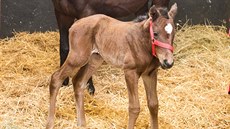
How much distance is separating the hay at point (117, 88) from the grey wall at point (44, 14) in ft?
0.55

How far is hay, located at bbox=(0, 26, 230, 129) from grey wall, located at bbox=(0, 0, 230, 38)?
0.55ft

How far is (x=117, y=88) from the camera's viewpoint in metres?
5.43

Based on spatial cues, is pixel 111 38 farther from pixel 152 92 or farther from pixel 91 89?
pixel 91 89

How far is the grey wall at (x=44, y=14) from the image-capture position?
6.88 meters

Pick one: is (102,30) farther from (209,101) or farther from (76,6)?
(209,101)

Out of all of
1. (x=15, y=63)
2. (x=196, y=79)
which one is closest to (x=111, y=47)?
(x=196, y=79)

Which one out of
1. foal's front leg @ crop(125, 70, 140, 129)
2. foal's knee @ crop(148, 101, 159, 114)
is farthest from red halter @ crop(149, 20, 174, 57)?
foal's knee @ crop(148, 101, 159, 114)

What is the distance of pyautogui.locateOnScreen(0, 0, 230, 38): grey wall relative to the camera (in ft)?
22.6

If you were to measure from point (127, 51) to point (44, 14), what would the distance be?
Answer: 3.15 m

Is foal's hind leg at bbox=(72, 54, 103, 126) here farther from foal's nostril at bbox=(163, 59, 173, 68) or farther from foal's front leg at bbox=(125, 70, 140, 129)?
foal's nostril at bbox=(163, 59, 173, 68)

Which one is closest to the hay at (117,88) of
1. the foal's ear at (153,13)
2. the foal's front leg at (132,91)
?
the foal's front leg at (132,91)

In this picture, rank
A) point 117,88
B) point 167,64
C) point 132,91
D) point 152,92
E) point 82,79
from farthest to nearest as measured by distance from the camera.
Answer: point 117,88
point 82,79
point 152,92
point 132,91
point 167,64

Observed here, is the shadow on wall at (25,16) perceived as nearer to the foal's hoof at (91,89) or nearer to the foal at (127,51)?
the foal's hoof at (91,89)

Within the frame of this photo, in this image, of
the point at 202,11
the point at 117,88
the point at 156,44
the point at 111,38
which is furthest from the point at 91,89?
the point at 202,11
